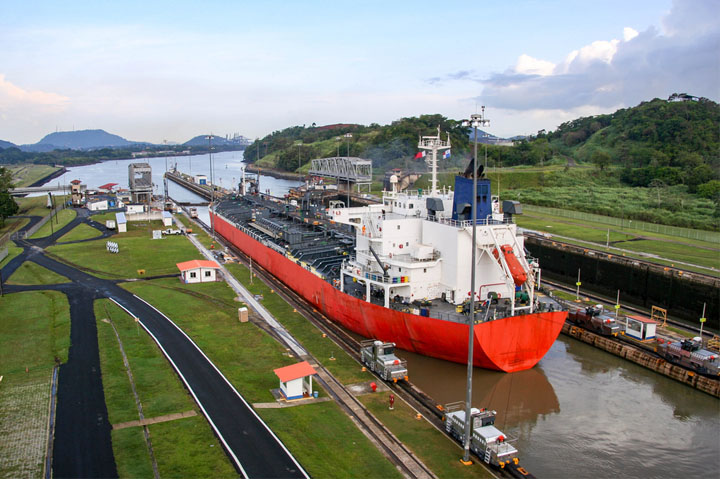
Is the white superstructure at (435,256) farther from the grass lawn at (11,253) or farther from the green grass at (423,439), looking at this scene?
the grass lawn at (11,253)

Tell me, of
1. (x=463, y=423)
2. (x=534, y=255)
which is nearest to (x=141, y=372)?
(x=463, y=423)

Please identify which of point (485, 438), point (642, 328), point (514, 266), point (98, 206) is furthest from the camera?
point (98, 206)

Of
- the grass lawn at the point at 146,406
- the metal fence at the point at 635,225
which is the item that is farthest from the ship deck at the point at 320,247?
the metal fence at the point at 635,225

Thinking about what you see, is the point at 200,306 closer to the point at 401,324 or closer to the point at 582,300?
the point at 401,324

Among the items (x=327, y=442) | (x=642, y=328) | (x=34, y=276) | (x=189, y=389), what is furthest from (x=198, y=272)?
(x=642, y=328)

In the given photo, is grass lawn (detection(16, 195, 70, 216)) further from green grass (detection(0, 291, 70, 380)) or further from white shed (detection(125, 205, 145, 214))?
green grass (detection(0, 291, 70, 380))

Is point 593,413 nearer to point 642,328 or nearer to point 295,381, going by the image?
point 642,328

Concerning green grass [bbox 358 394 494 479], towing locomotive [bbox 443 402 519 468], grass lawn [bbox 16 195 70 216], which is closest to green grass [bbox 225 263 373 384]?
green grass [bbox 358 394 494 479]

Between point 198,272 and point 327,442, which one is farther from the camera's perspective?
point 198,272
